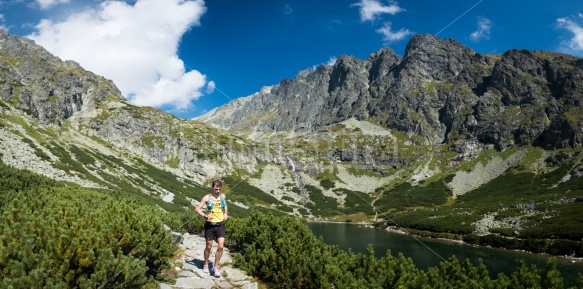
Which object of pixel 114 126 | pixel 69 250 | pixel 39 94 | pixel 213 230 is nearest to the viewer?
pixel 69 250

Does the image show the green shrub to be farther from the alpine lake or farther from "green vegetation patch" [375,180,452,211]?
"green vegetation patch" [375,180,452,211]

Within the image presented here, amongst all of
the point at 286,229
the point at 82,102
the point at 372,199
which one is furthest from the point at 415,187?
the point at 82,102

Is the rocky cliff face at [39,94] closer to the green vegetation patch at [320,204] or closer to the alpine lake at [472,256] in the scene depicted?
the green vegetation patch at [320,204]

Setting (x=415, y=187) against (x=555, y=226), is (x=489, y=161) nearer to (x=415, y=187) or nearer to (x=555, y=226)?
(x=415, y=187)

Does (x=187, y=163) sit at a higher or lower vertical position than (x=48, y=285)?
higher

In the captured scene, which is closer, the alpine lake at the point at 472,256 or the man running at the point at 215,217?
the man running at the point at 215,217

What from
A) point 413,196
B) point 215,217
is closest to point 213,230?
point 215,217

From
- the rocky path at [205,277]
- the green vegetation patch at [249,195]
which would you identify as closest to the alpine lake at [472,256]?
the rocky path at [205,277]

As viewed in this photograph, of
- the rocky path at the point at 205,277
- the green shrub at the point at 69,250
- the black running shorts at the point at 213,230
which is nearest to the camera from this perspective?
the green shrub at the point at 69,250

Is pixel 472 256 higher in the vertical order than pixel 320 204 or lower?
lower

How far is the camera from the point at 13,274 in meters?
7.47

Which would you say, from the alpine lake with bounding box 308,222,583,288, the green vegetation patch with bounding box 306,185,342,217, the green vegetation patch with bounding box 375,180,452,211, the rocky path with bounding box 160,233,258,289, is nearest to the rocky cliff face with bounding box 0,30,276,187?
the green vegetation patch with bounding box 306,185,342,217

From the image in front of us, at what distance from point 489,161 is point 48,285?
8632 inches

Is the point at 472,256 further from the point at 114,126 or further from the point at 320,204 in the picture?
the point at 114,126
